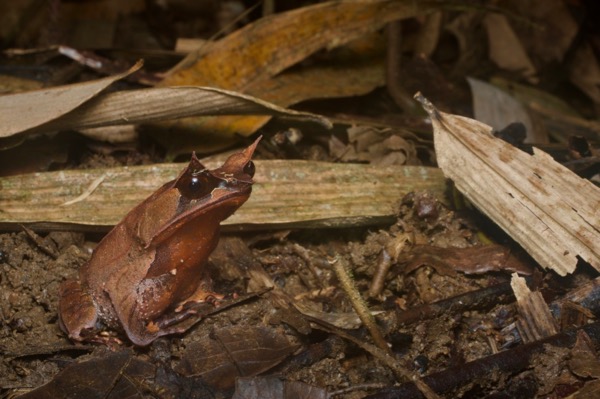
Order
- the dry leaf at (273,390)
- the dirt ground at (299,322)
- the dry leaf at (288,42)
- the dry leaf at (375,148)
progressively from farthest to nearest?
the dry leaf at (288,42)
the dry leaf at (375,148)
the dirt ground at (299,322)
the dry leaf at (273,390)

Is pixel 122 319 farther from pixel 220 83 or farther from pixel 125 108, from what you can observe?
pixel 220 83

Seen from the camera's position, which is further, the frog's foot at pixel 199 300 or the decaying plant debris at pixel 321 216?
the frog's foot at pixel 199 300

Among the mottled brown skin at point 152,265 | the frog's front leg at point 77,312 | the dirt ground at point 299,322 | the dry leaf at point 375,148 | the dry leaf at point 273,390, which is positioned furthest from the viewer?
the dry leaf at point 375,148

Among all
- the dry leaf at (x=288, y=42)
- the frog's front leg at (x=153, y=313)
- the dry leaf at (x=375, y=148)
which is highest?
the dry leaf at (x=288, y=42)

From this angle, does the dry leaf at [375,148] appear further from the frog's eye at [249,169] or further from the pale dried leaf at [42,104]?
the pale dried leaf at [42,104]

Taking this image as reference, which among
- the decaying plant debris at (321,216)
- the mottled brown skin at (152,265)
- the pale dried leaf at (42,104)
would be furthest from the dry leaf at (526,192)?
the pale dried leaf at (42,104)

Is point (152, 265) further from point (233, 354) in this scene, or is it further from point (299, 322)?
point (299, 322)

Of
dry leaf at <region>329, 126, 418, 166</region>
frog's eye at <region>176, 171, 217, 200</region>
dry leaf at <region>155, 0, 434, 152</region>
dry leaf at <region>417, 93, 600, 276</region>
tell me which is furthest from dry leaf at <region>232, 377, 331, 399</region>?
dry leaf at <region>155, 0, 434, 152</region>

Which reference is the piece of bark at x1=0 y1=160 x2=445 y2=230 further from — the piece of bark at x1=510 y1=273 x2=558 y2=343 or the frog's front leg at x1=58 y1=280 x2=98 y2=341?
the piece of bark at x1=510 y1=273 x2=558 y2=343

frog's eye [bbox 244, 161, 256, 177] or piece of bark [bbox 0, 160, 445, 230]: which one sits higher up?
piece of bark [bbox 0, 160, 445, 230]
